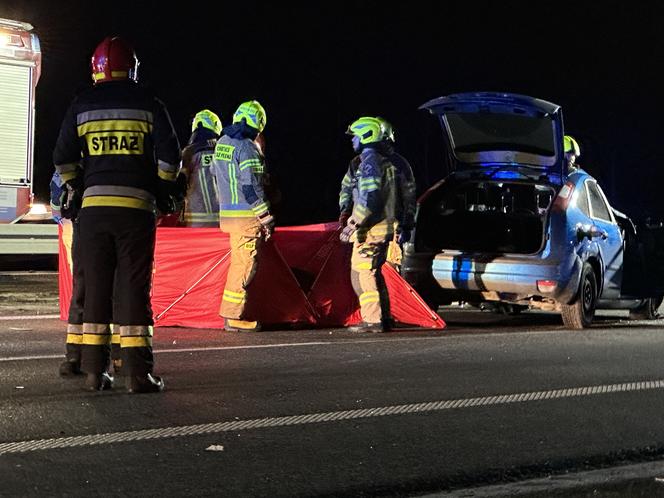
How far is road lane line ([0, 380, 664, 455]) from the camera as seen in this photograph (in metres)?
5.26

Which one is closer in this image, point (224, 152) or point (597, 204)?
point (224, 152)

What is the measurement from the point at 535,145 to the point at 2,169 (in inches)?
288

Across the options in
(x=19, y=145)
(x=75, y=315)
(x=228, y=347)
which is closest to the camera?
(x=75, y=315)

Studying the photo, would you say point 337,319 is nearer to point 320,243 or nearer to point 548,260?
point 320,243

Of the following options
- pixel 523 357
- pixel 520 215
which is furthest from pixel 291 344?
pixel 520 215

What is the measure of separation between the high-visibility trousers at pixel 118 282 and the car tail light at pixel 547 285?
5.14 metres

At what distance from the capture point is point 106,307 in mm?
6723

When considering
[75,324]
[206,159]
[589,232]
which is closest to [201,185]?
[206,159]

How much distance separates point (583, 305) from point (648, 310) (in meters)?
2.30

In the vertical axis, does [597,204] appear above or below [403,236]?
above

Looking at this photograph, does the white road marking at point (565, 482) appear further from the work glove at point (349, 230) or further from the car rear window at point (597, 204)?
the car rear window at point (597, 204)

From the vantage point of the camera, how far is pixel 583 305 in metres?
11.6

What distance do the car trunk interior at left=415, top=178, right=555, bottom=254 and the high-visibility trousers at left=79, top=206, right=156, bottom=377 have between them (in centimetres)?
541

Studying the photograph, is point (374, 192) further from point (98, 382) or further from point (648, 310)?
point (98, 382)
